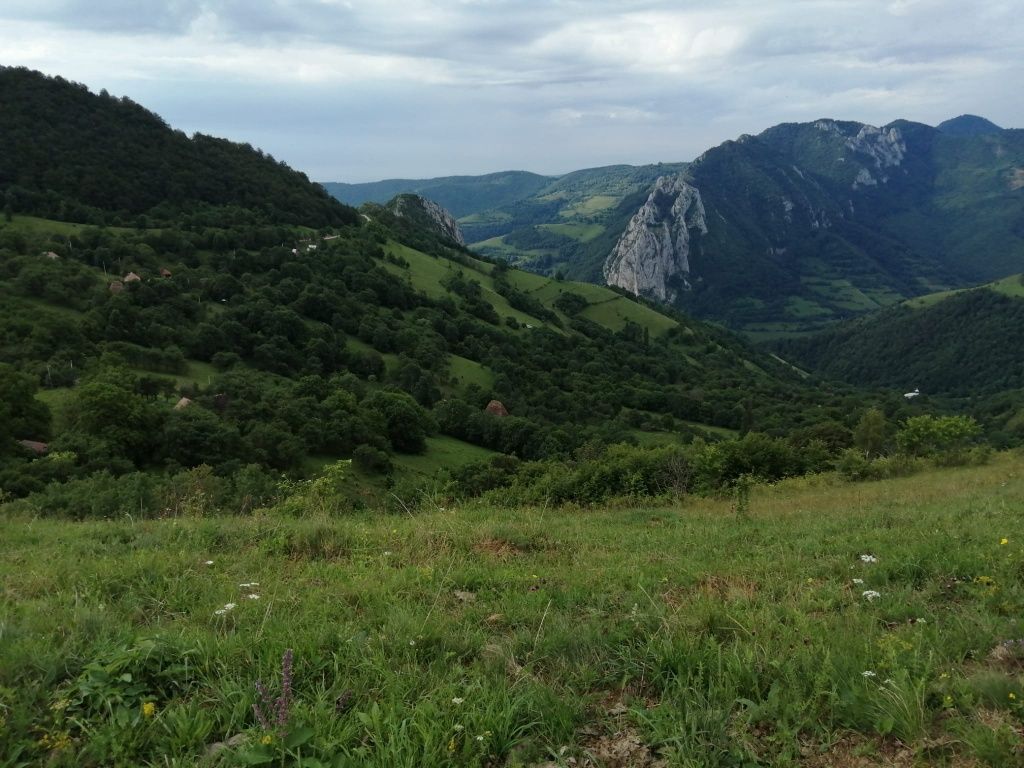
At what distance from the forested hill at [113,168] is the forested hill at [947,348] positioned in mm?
163828

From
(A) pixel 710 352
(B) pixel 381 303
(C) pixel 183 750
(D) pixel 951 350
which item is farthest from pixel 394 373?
(D) pixel 951 350

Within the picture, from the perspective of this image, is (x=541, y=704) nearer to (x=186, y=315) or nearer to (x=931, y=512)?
(x=931, y=512)

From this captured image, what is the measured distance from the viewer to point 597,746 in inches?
134

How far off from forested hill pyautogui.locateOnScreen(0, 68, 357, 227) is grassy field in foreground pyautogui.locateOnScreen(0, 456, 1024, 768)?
3805 inches

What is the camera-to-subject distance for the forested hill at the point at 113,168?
82812mm

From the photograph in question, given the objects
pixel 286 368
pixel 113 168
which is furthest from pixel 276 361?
pixel 113 168

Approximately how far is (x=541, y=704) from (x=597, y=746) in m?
0.39

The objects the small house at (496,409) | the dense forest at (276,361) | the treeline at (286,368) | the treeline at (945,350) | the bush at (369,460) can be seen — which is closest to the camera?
the dense forest at (276,361)

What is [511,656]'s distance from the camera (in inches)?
164

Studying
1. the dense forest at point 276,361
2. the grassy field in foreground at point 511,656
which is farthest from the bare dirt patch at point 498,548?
the dense forest at point 276,361

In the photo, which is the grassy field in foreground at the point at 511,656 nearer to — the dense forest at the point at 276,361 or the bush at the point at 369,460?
the dense forest at the point at 276,361

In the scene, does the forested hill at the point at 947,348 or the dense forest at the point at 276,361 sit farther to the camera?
the forested hill at the point at 947,348

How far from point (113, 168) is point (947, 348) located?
8098 inches

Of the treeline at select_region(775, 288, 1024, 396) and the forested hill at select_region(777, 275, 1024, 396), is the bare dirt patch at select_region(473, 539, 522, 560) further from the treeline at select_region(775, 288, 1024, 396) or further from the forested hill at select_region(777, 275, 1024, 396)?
the forested hill at select_region(777, 275, 1024, 396)
